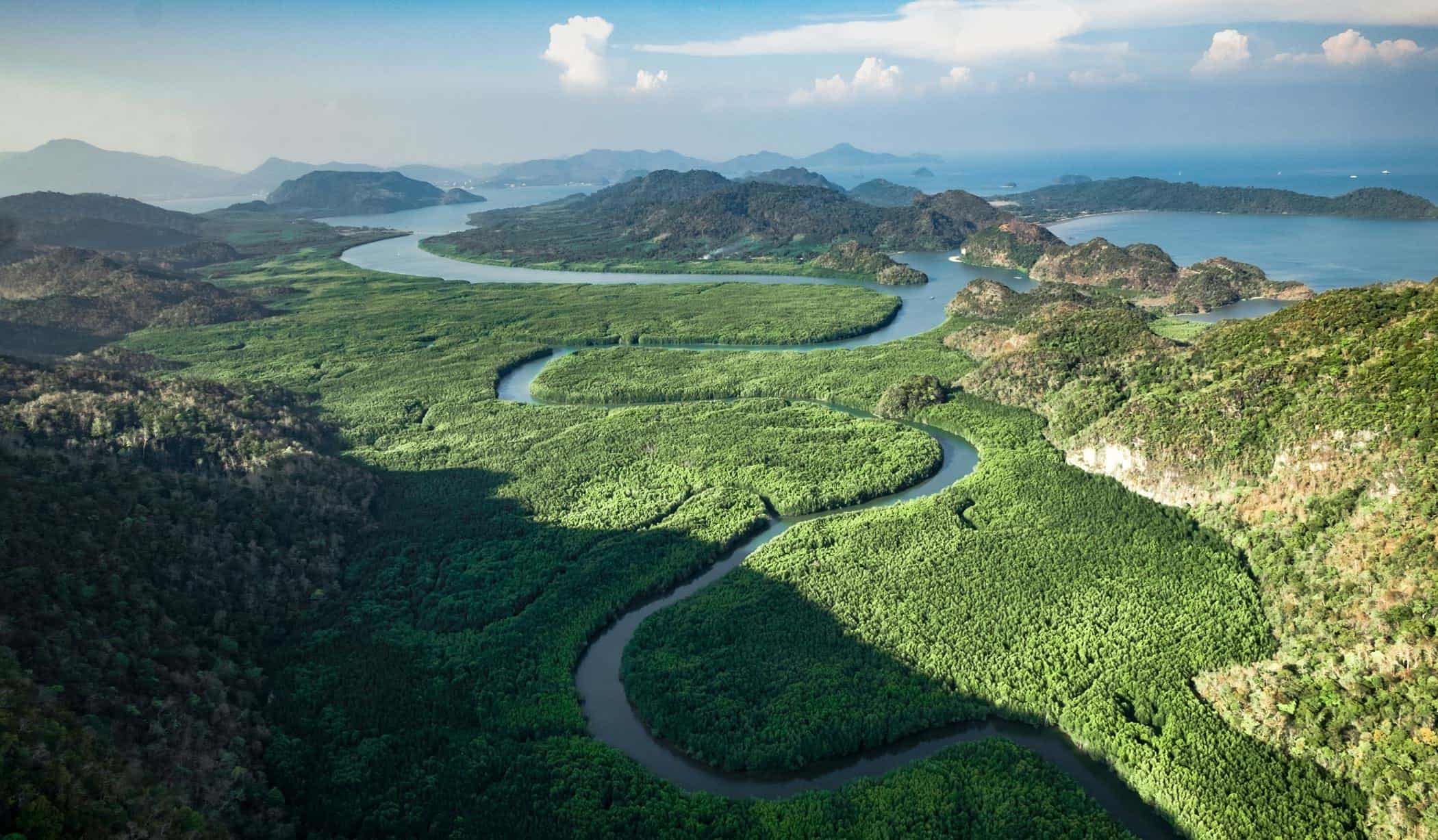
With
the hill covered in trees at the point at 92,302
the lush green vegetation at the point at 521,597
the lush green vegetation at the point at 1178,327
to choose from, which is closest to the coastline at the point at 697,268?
the lush green vegetation at the point at 1178,327

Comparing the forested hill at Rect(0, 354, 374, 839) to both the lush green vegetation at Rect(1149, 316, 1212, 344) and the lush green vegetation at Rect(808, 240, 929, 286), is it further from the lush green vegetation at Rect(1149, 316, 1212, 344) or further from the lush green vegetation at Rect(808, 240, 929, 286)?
the lush green vegetation at Rect(808, 240, 929, 286)

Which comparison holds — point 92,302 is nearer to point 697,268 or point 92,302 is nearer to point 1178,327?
point 697,268

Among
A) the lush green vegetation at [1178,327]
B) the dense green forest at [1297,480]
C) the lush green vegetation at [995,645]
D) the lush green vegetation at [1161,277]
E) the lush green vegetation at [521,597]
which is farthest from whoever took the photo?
the lush green vegetation at [1161,277]

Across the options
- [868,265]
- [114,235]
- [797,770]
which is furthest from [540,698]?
[114,235]

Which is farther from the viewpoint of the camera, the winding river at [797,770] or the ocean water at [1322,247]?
the ocean water at [1322,247]

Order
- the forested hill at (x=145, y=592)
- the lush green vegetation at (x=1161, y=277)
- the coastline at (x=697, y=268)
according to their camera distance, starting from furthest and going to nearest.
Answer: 1. the coastline at (x=697, y=268)
2. the lush green vegetation at (x=1161, y=277)
3. the forested hill at (x=145, y=592)

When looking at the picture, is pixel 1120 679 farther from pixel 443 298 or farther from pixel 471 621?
pixel 443 298

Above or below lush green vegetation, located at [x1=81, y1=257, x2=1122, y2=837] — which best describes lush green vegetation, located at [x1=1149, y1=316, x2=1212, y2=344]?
above

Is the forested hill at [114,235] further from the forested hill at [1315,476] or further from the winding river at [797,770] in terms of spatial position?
the forested hill at [1315,476]

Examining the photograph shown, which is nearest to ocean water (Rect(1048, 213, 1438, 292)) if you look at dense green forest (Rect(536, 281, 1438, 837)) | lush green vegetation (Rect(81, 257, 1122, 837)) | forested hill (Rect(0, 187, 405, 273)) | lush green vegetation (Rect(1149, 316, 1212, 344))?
lush green vegetation (Rect(1149, 316, 1212, 344))
